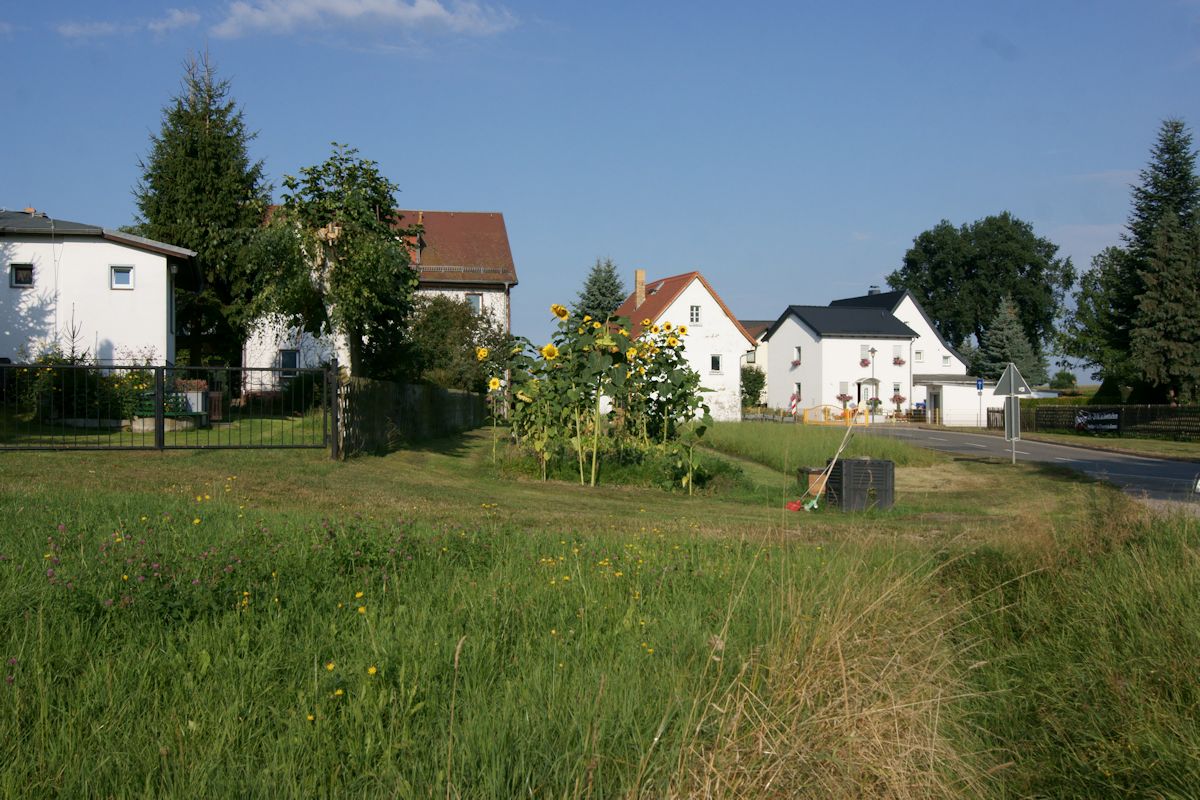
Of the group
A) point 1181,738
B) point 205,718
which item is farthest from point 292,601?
point 1181,738

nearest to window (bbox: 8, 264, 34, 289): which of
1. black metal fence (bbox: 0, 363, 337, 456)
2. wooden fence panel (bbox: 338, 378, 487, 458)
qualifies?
black metal fence (bbox: 0, 363, 337, 456)

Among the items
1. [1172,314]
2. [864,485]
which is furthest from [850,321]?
[864,485]

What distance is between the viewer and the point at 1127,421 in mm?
46500

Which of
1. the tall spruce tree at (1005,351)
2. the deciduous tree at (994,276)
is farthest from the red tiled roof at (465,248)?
the deciduous tree at (994,276)

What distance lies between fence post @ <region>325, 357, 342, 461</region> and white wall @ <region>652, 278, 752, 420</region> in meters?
45.1

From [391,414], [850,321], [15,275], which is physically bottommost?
[391,414]

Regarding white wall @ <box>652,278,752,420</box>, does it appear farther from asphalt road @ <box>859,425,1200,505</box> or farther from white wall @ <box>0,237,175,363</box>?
white wall @ <box>0,237,175,363</box>

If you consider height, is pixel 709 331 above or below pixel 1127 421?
above

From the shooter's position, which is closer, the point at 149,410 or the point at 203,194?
the point at 149,410

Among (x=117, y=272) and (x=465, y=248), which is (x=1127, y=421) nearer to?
(x=465, y=248)

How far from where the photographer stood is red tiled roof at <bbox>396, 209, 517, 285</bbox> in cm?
5475

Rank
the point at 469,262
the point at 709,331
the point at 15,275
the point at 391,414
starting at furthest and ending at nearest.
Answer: the point at 709,331
the point at 469,262
the point at 15,275
the point at 391,414

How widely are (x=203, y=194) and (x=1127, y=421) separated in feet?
133

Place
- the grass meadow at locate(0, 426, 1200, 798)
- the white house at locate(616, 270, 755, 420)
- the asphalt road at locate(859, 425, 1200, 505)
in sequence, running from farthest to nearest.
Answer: the white house at locate(616, 270, 755, 420) → the asphalt road at locate(859, 425, 1200, 505) → the grass meadow at locate(0, 426, 1200, 798)
